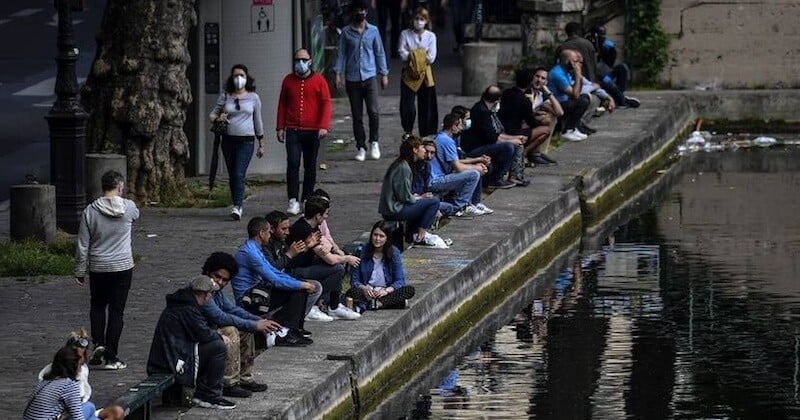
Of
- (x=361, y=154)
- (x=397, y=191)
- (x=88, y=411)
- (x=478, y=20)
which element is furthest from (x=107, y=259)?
(x=478, y=20)

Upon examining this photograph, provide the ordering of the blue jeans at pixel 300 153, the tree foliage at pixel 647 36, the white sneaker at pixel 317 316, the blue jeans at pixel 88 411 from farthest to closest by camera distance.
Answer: the tree foliage at pixel 647 36
the blue jeans at pixel 300 153
the white sneaker at pixel 317 316
the blue jeans at pixel 88 411

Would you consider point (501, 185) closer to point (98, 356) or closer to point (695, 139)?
point (695, 139)

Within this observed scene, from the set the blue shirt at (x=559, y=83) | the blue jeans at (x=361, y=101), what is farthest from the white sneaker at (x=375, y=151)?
the blue shirt at (x=559, y=83)

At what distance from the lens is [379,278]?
58.8ft

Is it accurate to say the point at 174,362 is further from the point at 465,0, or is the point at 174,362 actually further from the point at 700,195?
the point at 465,0

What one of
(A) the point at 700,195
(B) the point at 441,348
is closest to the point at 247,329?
(B) the point at 441,348

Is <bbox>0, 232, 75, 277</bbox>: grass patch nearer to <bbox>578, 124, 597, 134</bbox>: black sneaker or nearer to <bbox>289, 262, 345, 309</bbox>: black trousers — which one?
<bbox>289, 262, 345, 309</bbox>: black trousers

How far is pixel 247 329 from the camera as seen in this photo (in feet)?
49.3

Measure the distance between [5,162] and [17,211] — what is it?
7.61m

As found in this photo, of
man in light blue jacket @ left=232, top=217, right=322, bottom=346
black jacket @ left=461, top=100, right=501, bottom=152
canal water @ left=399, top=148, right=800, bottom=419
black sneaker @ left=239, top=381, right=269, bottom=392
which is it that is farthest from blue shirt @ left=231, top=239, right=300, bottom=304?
black jacket @ left=461, top=100, right=501, bottom=152

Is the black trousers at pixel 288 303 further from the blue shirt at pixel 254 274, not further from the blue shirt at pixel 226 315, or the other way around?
the blue shirt at pixel 226 315

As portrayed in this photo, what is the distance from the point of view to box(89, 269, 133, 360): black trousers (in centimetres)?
1556

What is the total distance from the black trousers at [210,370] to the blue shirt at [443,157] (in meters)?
8.56

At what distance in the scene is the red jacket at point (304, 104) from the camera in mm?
23016
